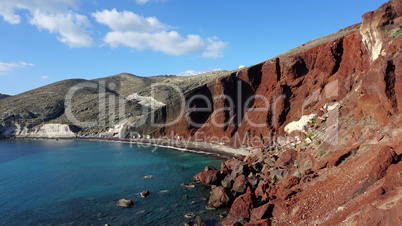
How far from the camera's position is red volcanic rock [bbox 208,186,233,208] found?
22.9 metres

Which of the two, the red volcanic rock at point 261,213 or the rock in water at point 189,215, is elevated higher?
the red volcanic rock at point 261,213

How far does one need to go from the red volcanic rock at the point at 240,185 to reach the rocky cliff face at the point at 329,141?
11cm

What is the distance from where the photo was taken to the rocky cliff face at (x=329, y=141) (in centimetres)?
1426

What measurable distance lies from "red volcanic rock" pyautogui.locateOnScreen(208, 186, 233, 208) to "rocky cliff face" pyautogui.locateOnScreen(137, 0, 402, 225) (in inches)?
4.6

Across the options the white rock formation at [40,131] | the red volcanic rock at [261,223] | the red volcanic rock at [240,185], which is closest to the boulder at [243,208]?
the red volcanic rock at [261,223]

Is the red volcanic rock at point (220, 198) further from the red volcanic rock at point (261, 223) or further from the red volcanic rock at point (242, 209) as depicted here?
the red volcanic rock at point (261, 223)

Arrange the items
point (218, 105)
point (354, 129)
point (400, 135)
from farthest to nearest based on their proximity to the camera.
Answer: point (218, 105), point (354, 129), point (400, 135)

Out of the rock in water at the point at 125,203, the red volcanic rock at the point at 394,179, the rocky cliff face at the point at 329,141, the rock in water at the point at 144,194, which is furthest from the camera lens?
the rock in water at the point at 144,194

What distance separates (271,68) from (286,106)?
413 inches

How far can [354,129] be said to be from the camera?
22.0 metres

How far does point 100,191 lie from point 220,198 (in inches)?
614

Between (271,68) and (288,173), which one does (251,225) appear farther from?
(271,68)

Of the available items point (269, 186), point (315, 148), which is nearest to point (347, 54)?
point (315, 148)

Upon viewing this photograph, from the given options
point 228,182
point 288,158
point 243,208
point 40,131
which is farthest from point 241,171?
point 40,131
